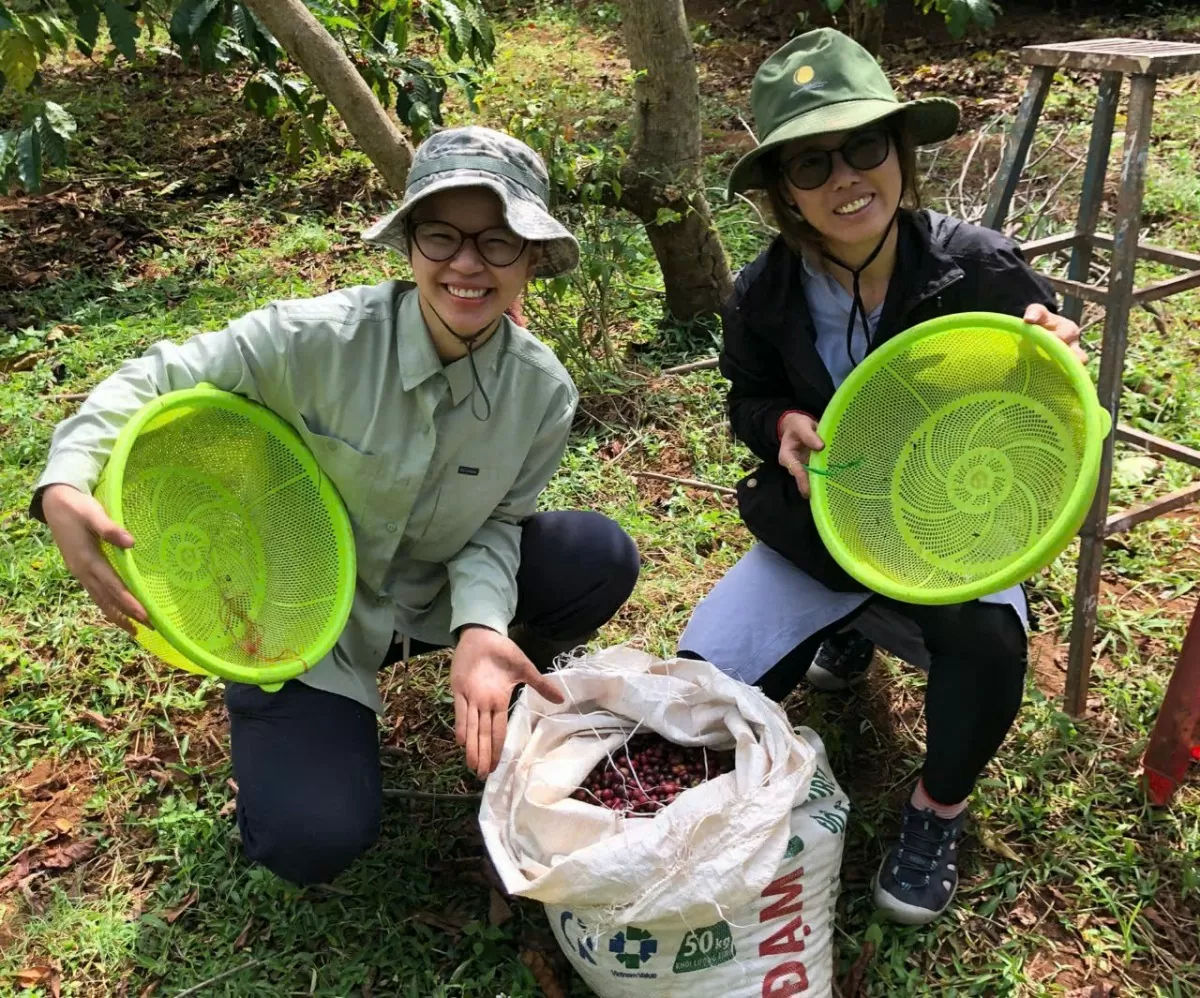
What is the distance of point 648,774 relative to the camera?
159cm

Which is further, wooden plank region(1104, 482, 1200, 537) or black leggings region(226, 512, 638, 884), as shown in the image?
wooden plank region(1104, 482, 1200, 537)

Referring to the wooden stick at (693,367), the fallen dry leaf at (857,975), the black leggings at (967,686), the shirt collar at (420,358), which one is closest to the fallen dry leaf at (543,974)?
the fallen dry leaf at (857,975)

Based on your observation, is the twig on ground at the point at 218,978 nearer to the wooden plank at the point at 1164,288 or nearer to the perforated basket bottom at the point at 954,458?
the perforated basket bottom at the point at 954,458

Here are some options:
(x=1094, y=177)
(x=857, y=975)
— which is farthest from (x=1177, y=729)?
(x=1094, y=177)

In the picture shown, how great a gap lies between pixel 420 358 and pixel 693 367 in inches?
68.1

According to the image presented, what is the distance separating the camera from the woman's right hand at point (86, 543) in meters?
1.30

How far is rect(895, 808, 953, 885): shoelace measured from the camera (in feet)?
5.45

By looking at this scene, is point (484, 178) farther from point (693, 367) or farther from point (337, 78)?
point (693, 367)

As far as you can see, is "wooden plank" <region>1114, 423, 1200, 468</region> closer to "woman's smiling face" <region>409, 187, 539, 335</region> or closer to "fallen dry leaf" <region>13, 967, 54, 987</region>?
"woman's smiling face" <region>409, 187, 539, 335</region>

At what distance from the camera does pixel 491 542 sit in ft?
5.83

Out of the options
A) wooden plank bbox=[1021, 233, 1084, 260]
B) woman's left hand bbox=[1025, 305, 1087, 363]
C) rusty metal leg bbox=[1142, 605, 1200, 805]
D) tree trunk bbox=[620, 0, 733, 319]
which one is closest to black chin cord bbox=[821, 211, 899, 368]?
woman's left hand bbox=[1025, 305, 1087, 363]

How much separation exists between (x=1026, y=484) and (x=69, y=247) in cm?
443

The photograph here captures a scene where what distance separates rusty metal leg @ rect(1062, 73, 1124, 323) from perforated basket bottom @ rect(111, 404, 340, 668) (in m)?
1.51

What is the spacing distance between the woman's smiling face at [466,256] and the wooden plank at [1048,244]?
996 millimetres
